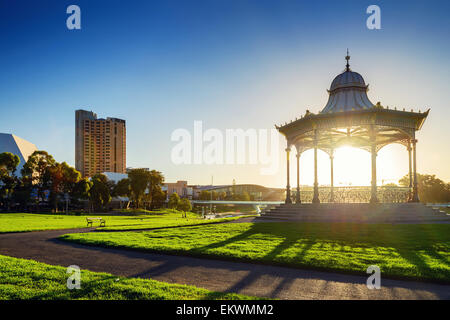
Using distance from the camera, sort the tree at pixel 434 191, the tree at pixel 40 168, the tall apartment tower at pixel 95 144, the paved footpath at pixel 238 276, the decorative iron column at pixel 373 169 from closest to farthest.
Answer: the paved footpath at pixel 238 276 → the decorative iron column at pixel 373 169 → the tree at pixel 40 168 → the tree at pixel 434 191 → the tall apartment tower at pixel 95 144

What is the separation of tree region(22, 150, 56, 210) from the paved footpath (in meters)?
41.3

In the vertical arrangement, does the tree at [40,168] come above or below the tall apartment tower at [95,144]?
below

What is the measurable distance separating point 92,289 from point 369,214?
16.7m

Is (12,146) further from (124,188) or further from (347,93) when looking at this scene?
(347,93)

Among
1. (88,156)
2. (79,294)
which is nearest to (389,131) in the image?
(79,294)

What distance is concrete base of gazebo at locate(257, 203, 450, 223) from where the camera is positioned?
17.3 meters

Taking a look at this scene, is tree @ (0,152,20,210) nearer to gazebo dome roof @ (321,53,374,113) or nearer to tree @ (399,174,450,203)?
gazebo dome roof @ (321,53,374,113)

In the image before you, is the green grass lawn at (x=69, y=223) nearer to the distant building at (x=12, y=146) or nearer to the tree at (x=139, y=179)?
the tree at (x=139, y=179)

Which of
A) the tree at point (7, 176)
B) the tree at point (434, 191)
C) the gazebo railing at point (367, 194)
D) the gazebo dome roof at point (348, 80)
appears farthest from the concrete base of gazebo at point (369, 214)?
the tree at point (7, 176)

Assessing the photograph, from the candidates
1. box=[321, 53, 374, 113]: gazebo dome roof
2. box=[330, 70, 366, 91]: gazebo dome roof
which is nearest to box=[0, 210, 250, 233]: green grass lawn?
box=[321, 53, 374, 113]: gazebo dome roof

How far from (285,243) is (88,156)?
14974 cm

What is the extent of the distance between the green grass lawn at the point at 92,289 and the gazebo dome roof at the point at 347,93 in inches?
723

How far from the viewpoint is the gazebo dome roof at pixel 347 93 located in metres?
20.8
